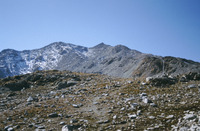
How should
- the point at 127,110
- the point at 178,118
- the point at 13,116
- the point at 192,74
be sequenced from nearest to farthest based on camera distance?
the point at 178,118
the point at 127,110
the point at 13,116
the point at 192,74

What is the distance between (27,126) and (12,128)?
1.15 meters

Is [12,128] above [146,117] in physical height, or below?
below

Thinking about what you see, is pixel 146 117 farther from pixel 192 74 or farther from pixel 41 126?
pixel 192 74

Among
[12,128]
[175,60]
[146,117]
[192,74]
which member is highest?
[175,60]

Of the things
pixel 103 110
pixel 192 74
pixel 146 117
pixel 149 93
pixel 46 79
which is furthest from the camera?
pixel 46 79

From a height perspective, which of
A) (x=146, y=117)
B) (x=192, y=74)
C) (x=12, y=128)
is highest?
(x=192, y=74)

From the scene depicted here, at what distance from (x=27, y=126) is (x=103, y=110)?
691 cm

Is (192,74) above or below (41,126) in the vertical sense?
above

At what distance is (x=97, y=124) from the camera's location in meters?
12.0

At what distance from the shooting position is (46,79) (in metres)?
37.4

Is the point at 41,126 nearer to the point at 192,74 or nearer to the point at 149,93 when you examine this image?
the point at 149,93

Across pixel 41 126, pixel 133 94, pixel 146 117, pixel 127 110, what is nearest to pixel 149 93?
pixel 133 94

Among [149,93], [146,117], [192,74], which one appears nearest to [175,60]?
[192,74]

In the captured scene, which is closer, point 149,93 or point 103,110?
point 103,110
